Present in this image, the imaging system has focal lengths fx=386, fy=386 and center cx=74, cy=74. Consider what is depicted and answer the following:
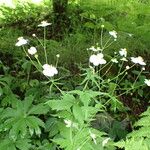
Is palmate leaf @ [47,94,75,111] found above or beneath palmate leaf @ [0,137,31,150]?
above

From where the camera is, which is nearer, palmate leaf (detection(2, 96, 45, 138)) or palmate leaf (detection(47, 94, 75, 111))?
palmate leaf (detection(47, 94, 75, 111))

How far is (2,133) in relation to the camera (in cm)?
277

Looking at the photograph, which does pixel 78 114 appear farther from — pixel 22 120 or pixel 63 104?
pixel 22 120

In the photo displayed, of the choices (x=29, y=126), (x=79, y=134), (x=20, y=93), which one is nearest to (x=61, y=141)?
(x=79, y=134)

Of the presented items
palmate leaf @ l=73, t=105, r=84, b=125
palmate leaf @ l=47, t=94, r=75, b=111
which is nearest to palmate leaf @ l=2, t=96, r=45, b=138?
palmate leaf @ l=47, t=94, r=75, b=111

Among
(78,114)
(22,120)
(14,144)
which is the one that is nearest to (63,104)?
(78,114)

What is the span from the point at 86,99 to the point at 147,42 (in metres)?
2.34

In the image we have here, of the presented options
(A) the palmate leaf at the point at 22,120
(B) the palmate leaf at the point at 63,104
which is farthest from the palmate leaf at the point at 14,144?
(B) the palmate leaf at the point at 63,104

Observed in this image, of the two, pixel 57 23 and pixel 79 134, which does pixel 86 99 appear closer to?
pixel 79 134

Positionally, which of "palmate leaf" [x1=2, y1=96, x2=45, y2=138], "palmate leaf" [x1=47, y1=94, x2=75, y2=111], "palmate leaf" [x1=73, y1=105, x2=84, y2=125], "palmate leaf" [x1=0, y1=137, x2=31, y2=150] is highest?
"palmate leaf" [x1=47, y1=94, x2=75, y2=111]

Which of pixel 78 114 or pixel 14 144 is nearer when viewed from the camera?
pixel 78 114

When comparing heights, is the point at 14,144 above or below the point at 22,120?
below

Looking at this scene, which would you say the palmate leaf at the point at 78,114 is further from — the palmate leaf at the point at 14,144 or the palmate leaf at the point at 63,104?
the palmate leaf at the point at 14,144

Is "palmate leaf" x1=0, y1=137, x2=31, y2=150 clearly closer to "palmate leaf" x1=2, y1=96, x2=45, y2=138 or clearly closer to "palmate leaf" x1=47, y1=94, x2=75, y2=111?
"palmate leaf" x1=2, y1=96, x2=45, y2=138
